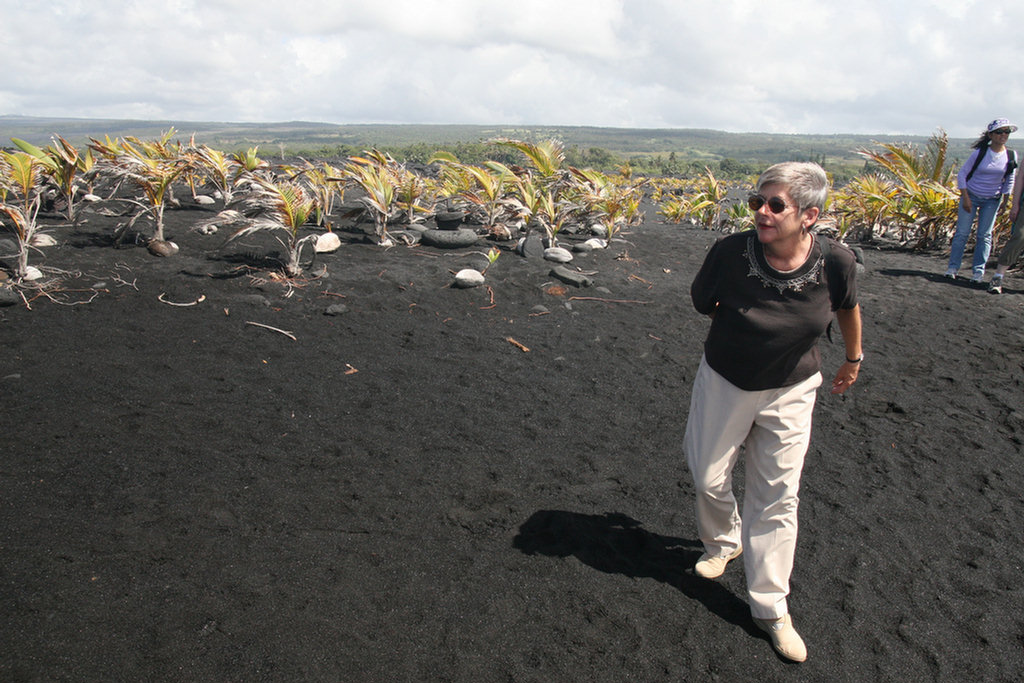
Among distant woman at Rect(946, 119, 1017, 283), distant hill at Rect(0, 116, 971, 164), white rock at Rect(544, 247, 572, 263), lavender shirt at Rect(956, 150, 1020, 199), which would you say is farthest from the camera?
distant hill at Rect(0, 116, 971, 164)

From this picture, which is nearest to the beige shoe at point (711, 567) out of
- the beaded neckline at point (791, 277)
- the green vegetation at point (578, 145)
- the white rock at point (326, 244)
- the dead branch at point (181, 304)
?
the beaded neckline at point (791, 277)

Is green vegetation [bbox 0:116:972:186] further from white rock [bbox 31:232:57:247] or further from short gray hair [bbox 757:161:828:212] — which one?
short gray hair [bbox 757:161:828:212]

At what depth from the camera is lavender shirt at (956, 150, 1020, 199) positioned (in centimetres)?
656

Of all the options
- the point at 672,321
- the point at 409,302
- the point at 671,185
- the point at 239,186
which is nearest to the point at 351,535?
the point at 409,302

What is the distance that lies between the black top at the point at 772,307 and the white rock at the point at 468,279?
4.25 m

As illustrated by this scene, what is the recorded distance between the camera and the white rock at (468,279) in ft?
20.4

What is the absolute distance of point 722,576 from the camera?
2.60 m

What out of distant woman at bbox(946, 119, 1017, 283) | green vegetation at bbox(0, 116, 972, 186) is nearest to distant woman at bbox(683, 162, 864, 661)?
distant woman at bbox(946, 119, 1017, 283)

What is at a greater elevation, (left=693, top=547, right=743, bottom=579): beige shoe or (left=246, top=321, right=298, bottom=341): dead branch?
(left=246, top=321, right=298, bottom=341): dead branch

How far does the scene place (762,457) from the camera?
2.17 m

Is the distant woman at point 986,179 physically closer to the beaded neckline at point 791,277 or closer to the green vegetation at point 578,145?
the green vegetation at point 578,145

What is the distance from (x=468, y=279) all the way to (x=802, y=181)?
14.9 feet

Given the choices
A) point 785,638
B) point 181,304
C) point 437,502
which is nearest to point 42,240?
point 181,304

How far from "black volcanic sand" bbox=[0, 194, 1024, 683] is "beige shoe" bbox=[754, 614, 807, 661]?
6cm
